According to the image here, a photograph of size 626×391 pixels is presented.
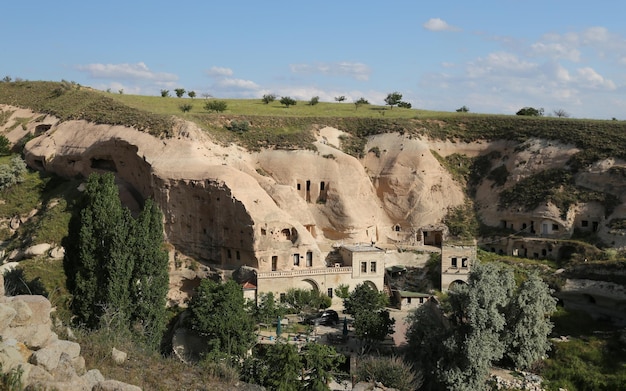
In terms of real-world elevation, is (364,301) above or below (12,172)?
below

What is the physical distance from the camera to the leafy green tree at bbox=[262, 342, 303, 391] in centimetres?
2323

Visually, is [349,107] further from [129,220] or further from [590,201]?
[129,220]

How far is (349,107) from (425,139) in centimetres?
1698

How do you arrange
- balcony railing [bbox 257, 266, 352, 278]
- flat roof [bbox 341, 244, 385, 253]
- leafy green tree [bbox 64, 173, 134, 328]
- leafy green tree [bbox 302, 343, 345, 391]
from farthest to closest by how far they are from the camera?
flat roof [bbox 341, 244, 385, 253] < balcony railing [bbox 257, 266, 352, 278] < leafy green tree [bbox 64, 173, 134, 328] < leafy green tree [bbox 302, 343, 345, 391]

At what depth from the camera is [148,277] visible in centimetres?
2912

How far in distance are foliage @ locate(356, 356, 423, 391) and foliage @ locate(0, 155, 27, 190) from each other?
36645mm

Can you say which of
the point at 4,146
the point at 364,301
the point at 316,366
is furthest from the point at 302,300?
the point at 4,146

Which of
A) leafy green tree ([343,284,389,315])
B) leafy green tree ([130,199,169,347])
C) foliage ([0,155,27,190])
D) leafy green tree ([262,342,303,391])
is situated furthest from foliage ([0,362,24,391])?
foliage ([0,155,27,190])

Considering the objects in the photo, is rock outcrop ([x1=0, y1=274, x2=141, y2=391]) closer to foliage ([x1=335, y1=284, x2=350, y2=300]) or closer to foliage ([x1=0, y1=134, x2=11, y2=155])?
foliage ([x1=335, y1=284, x2=350, y2=300])

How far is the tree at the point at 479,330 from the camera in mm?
28844

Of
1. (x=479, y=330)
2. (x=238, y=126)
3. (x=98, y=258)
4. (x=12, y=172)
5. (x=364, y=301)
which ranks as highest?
(x=238, y=126)

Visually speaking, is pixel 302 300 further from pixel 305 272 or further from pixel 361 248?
pixel 361 248

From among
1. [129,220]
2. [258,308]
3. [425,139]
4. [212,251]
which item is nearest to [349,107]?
[425,139]

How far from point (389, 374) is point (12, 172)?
39.4m
